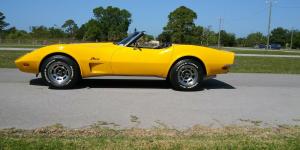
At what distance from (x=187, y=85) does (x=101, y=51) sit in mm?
1930

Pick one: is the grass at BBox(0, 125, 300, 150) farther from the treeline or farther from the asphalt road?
the treeline

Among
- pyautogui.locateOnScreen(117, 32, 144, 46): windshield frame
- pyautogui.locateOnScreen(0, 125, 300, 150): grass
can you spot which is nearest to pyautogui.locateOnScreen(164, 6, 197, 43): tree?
pyautogui.locateOnScreen(117, 32, 144, 46): windshield frame

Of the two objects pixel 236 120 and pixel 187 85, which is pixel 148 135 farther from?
pixel 187 85

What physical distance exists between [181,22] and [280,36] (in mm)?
61619

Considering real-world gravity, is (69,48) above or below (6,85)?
above

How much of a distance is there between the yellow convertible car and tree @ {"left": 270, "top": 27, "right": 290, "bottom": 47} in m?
120

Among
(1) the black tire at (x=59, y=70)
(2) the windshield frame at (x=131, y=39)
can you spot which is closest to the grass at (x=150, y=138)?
(1) the black tire at (x=59, y=70)

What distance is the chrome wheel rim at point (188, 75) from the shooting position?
8.19 meters

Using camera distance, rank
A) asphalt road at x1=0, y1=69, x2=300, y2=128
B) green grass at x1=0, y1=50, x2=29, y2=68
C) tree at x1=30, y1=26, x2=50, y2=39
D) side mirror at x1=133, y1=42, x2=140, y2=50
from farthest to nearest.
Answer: tree at x1=30, y1=26, x2=50, y2=39 < green grass at x1=0, y1=50, x2=29, y2=68 < side mirror at x1=133, y1=42, x2=140, y2=50 < asphalt road at x1=0, y1=69, x2=300, y2=128

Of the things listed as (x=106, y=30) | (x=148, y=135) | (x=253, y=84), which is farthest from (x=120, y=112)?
(x=106, y=30)

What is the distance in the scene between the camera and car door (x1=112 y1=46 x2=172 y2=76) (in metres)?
7.98

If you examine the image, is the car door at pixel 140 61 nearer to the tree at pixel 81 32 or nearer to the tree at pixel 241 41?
the tree at pixel 81 32

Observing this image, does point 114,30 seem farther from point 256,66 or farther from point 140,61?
point 140,61

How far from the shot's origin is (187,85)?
8.23 meters
